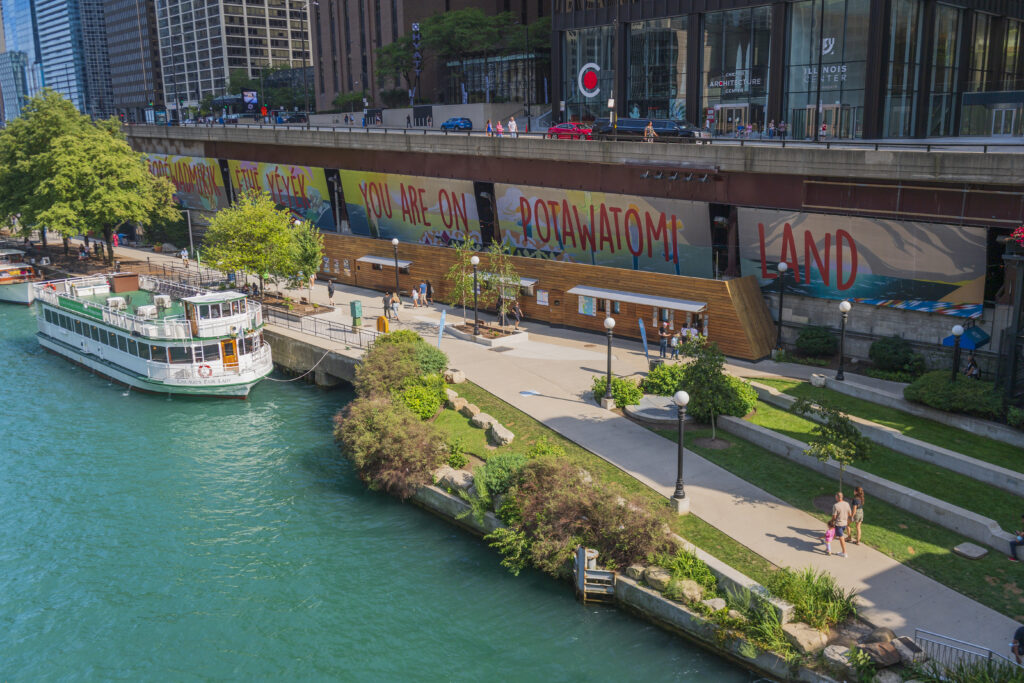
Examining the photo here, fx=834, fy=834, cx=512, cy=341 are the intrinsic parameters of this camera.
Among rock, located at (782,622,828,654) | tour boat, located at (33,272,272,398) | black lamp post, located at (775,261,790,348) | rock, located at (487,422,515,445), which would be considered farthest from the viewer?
tour boat, located at (33,272,272,398)

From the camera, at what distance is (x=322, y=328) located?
4391 centimetres

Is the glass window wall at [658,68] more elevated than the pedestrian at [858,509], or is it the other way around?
the glass window wall at [658,68]

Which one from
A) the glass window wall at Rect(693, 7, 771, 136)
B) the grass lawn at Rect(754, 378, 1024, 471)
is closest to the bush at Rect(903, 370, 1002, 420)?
the grass lawn at Rect(754, 378, 1024, 471)

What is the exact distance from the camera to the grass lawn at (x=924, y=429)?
25.1 meters

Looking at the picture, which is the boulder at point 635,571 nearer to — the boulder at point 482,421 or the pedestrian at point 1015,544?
the pedestrian at point 1015,544

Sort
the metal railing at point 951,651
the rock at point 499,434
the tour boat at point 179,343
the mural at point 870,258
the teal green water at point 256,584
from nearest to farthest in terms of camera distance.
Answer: the metal railing at point 951,651
the teal green water at point 256,584
the rock at point 499,434
the mural at point 870,258
the tour boat at point 179,343

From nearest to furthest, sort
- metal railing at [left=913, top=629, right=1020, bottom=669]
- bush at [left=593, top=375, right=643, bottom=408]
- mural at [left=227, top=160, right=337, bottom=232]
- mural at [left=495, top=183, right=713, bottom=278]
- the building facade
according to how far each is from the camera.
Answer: metal railing at [left=913, top=629, right=1020, bottom=669] → bush at [left=593, top=375, right=643, bottom=408] → mural at [left=495, top=183, right=713, bottom=278] → the building facade → mural at [left=227, top=160, right=337, bottom=232]

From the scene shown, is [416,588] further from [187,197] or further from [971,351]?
[187,197]

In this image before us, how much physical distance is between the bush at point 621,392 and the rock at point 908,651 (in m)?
15.0

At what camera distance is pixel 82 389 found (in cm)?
4150

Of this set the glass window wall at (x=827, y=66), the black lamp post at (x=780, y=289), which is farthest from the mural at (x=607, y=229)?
the glass window wall at (x=827, y=66)

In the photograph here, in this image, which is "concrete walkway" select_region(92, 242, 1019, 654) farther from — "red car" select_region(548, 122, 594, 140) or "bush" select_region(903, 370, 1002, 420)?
"red car" select_region(548, 122, 594, 140)

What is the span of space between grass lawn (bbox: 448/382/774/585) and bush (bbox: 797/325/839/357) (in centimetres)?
1396

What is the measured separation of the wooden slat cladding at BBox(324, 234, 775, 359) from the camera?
36.6 meters
